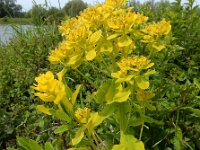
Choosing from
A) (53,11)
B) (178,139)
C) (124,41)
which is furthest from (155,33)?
(53,11)

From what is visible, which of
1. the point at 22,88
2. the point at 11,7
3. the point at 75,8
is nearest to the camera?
the point at 22,88

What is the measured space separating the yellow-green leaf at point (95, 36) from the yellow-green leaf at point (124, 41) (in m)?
0.07

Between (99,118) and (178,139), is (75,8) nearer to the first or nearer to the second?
(178,139)

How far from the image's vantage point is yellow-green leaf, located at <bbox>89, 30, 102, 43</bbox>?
133cm

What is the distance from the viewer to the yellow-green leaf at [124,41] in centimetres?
134

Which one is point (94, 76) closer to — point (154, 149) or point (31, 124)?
point (31, 124)

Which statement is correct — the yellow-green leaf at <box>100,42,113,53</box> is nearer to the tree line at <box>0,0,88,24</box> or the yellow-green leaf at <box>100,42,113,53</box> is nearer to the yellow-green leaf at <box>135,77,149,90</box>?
the yellow-green leaf at <box>135,77,149,90</box>

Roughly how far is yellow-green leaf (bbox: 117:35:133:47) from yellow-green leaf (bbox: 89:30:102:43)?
72mm

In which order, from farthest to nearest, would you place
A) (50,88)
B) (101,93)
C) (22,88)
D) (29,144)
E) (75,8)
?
(75,8) → (22,88) → (29,144) → (101,93) → (50,88)

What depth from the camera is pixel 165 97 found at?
197cm

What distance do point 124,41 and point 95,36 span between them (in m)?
0.10

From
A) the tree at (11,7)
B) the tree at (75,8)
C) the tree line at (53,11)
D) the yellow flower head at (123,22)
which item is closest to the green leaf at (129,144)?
the yellow flower head at (123,22)

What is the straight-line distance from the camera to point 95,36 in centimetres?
134

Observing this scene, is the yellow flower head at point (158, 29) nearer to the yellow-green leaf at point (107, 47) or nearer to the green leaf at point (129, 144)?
the yellow-green leaf at point (107, 47)
